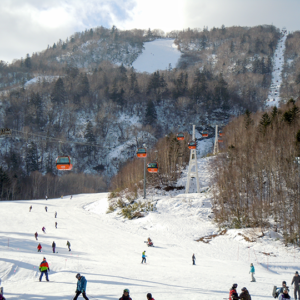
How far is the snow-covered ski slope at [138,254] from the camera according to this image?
13.0m

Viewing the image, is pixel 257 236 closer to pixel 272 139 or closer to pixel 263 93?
pixel 272 139

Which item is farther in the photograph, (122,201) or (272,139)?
(122,201)

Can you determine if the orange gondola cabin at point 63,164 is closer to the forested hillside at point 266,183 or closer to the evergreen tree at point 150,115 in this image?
the forested hillside at point 266,183

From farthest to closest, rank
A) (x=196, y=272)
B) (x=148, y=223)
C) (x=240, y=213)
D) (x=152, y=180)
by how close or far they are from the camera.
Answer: (x=152, y=180), (x=148, y=223), (x=240, y=213), (x=196, y=272)

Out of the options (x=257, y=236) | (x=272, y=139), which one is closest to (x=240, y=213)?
(x=257, y=236)

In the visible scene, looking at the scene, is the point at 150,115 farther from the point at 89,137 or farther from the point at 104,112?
the point at 89,137

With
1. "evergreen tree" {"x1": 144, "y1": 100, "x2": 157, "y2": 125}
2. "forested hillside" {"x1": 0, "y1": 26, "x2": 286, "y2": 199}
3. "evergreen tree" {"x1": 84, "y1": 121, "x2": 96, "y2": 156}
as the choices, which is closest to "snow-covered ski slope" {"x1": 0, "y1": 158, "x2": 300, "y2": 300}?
"forested hillside" {"x1": 0, "y1": 26, "x2": 286, "y2": 199}

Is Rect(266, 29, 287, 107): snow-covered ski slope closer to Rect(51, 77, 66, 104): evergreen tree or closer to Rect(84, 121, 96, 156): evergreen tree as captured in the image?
Rect(84, 121, 96, 156): evergreen tree

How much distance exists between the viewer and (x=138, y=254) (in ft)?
78.7

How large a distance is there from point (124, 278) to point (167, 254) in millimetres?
10568

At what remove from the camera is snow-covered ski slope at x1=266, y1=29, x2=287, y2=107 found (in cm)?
11925

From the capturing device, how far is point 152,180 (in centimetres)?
5091

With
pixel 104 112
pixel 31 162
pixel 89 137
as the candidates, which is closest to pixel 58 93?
pixel 104 112

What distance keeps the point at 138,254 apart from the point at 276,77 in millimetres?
154548
